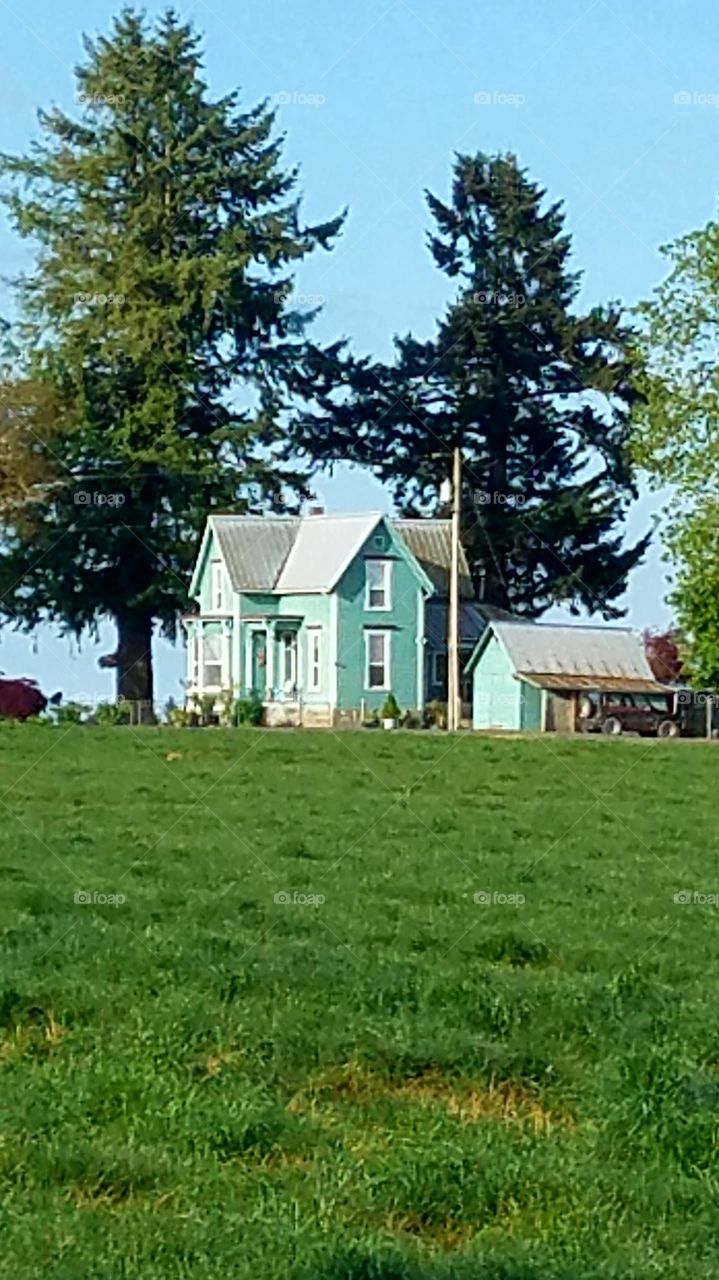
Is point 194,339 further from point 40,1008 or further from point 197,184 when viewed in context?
point 40,1008

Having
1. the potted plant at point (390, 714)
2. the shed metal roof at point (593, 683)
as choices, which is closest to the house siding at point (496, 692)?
the shed metal roof at point (593, 683)

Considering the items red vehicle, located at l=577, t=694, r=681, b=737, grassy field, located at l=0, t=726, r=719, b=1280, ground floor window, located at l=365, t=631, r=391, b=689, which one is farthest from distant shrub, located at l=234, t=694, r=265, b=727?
→ grassy field, located at l=0, t=726, r=719, b=1280

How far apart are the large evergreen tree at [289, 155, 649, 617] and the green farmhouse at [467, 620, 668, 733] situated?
8.79 m

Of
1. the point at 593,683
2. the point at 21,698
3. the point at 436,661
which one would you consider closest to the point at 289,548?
the point at 436,661

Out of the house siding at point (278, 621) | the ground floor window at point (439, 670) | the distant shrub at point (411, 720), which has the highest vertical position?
the house siding at point (278, 621)

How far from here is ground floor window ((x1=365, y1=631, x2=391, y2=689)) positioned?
6059cm

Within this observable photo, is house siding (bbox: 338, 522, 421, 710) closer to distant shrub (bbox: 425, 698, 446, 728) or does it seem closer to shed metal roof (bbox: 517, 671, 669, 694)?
distant shrub (bbox: 425, 698, 446, 728)

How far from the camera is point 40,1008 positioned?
9.07 m

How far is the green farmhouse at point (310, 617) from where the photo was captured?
2372 inches

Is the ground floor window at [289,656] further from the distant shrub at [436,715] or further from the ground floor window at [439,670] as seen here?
the ground floor window at [439,670]

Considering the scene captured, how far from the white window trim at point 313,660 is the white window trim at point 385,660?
1.39 meters

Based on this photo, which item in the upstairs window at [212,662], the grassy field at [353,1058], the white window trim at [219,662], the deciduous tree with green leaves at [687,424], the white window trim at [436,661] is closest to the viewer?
the grassy field at [353,1058]

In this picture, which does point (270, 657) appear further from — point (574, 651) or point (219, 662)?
point (574, 651)

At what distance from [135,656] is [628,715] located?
15968mm
